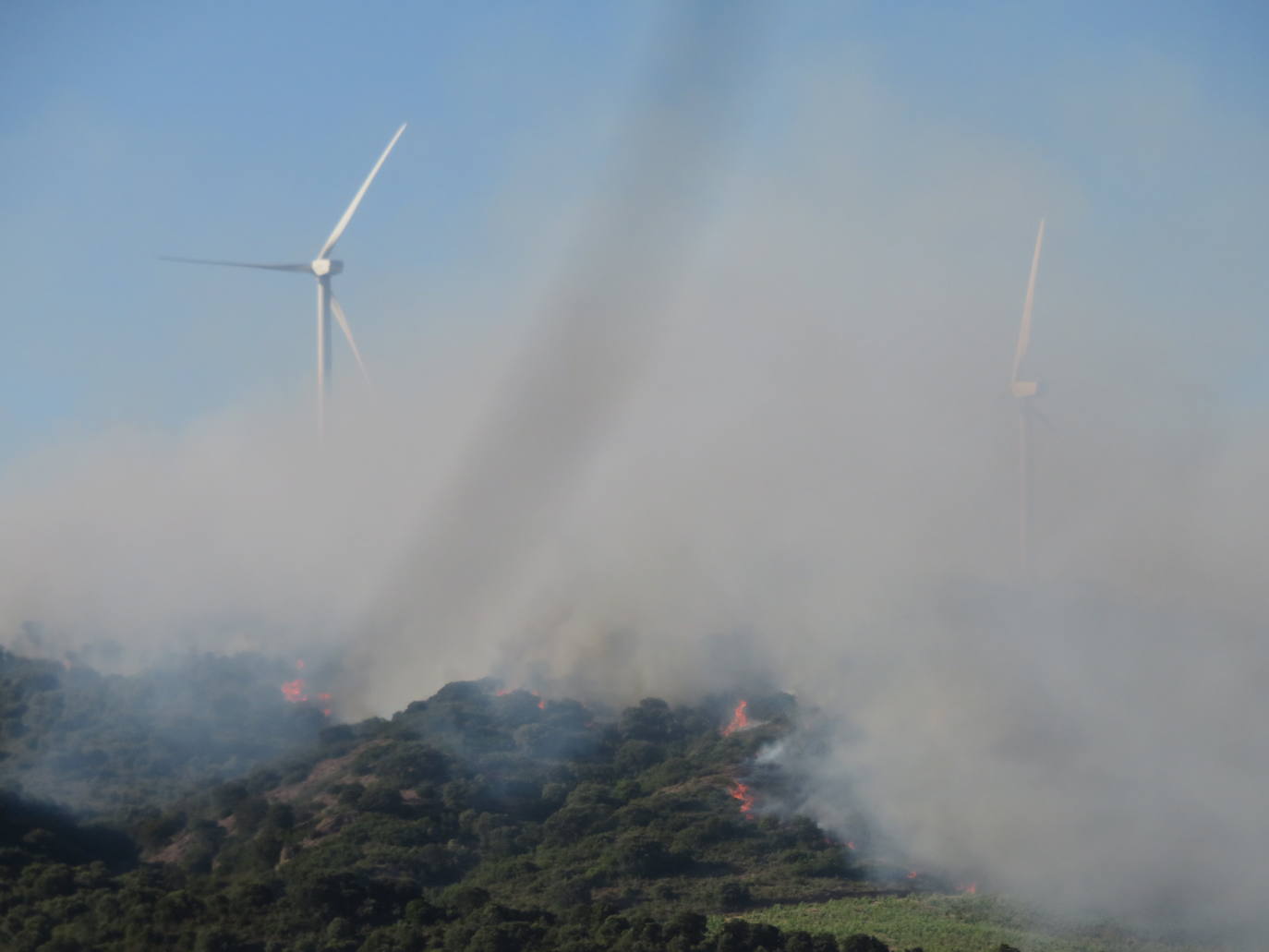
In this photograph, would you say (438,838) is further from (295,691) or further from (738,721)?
(295,691)

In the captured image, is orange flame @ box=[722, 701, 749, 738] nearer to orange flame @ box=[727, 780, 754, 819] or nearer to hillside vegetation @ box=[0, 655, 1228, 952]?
hillside vegetation @ box=[0, 655, 1228, 952]

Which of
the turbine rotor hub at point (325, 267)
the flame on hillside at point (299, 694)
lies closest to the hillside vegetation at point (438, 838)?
the flame on hillside at point (299, 694)

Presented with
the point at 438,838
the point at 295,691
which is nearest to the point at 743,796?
the point at 438,838

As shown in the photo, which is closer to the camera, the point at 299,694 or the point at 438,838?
the point at 438,838

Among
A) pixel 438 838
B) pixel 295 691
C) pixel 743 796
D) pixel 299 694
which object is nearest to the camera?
pixel 438 838

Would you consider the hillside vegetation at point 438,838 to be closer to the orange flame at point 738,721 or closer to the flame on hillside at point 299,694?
the orange flame at point 738,721
